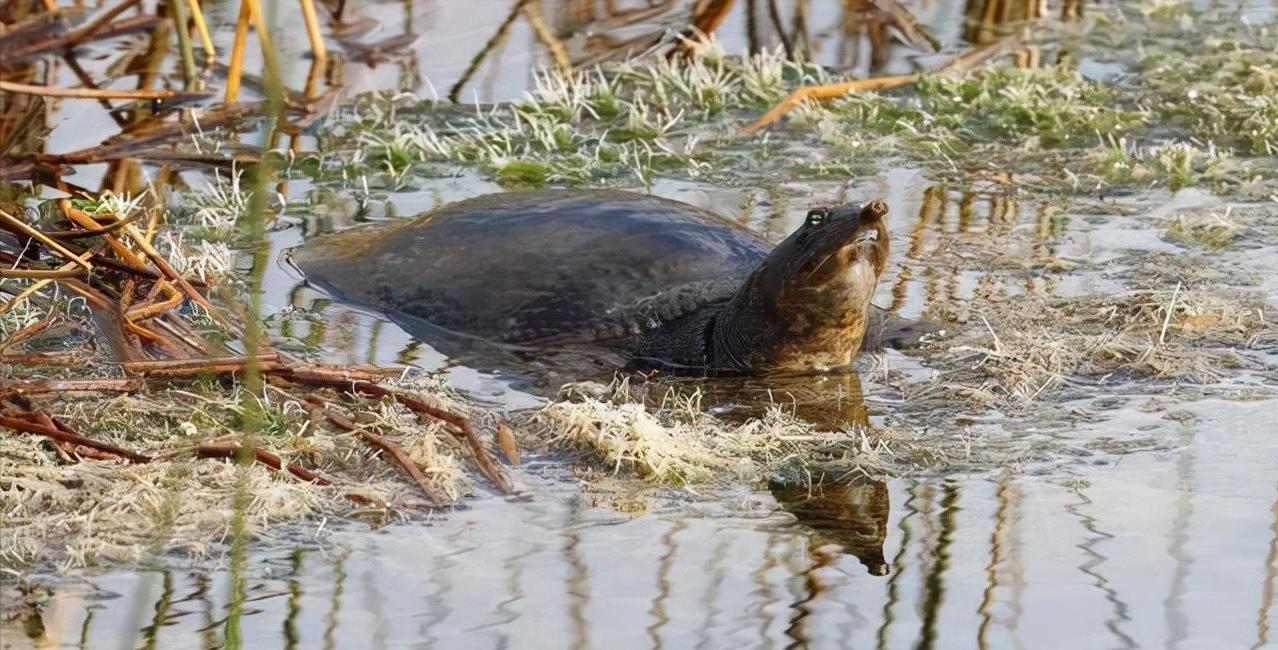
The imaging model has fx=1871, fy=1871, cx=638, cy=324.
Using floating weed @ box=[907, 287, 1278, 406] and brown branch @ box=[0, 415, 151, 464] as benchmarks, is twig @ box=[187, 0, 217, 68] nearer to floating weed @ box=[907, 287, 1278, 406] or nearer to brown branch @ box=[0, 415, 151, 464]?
floating weed @ box=[907, 287, 1278, 406]

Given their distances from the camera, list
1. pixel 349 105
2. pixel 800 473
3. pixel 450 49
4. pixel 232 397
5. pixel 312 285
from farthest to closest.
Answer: pixel 450 49
pixel 349 105
pixel 312 285
pixel 232 397
pixel 800 473

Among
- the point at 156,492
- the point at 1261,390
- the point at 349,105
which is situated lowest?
the point at 156,492

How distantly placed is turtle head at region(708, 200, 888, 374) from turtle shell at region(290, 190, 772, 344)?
209mm

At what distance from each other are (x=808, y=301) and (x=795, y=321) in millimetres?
73

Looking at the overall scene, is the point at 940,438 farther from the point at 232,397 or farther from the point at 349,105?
the point at 349,105

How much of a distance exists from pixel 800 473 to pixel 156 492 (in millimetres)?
1275

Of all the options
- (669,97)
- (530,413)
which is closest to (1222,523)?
(530,413)

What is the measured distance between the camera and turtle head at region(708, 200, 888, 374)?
14.6 feet

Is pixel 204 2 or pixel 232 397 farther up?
pixel 204 2

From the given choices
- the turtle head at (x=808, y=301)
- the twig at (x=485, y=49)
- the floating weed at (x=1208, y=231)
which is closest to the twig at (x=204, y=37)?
the twig at (x=485, y=49)

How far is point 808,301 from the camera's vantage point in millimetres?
4594

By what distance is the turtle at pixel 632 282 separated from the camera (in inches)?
181

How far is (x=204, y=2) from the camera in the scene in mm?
8680

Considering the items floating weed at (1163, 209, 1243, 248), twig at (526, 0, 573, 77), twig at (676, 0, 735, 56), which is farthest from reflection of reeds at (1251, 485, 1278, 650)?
twig at (676, 0, 735, 56)
